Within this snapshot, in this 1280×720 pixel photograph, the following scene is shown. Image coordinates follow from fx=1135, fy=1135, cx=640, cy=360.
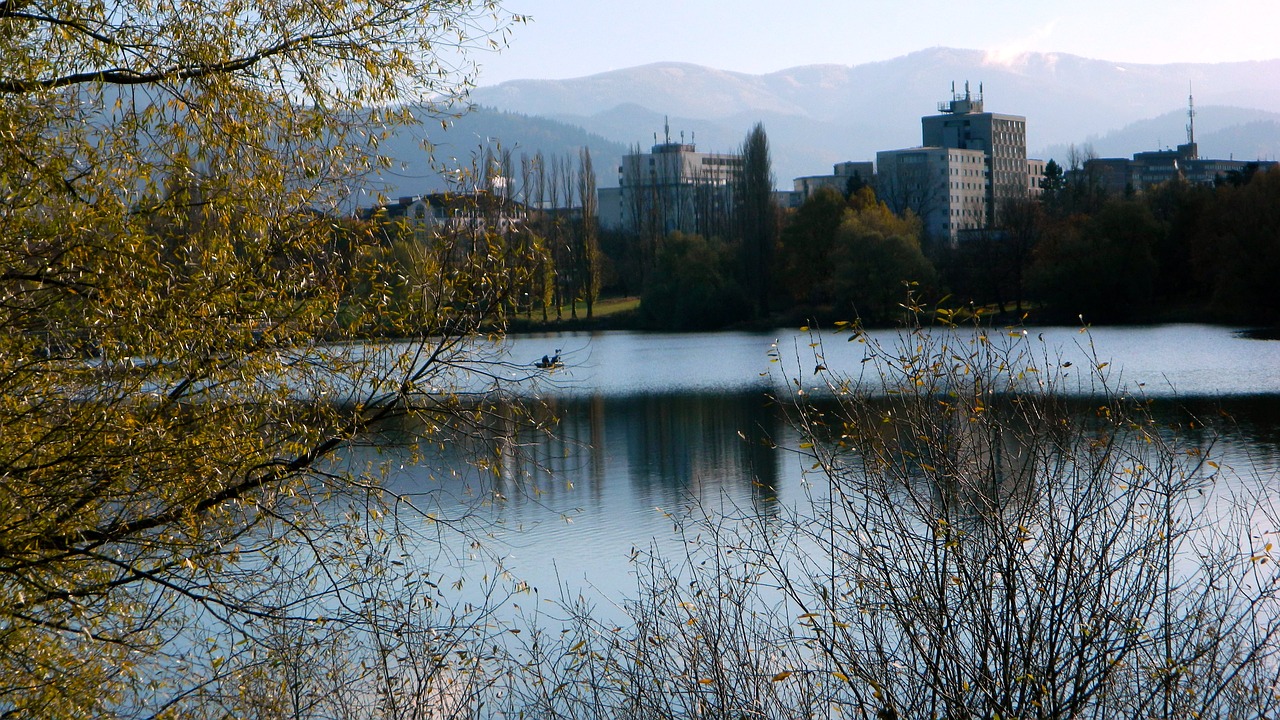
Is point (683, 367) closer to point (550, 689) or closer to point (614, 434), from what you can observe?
point (614, 434)

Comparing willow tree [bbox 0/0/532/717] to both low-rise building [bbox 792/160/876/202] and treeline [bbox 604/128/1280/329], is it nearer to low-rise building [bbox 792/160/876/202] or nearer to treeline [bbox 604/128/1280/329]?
treeline [bbox 604/128/1280/329]

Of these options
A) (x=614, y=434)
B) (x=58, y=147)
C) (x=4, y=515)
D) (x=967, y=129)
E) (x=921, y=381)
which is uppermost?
(x=967, y=129)

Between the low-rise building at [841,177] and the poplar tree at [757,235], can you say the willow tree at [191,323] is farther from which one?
the low-rise building at [841,177]

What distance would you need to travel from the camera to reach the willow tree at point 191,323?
4.73m

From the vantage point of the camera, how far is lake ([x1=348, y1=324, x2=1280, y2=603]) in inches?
340

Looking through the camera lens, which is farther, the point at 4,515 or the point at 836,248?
the point at 836,248

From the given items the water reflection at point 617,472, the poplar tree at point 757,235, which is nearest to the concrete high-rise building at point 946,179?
the poplar tree at point 757,235

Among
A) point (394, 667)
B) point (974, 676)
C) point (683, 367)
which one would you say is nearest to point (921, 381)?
point (974, 676)

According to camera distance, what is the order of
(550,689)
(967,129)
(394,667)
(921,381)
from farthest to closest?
(967,129) → (394,667) → (550,689) → (921,381)

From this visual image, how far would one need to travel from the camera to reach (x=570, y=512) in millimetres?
12156

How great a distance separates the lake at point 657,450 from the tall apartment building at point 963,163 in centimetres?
6179

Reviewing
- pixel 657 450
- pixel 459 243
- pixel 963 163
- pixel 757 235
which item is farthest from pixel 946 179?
pixel 459 243

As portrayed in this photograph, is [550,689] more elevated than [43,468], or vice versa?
[43,468]

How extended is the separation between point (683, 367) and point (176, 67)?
24.8 meters
